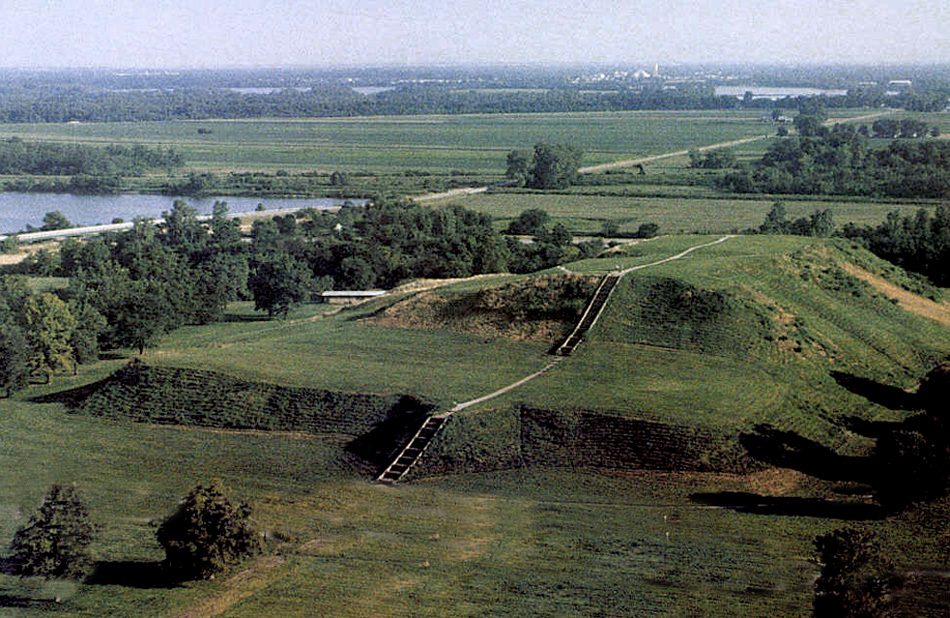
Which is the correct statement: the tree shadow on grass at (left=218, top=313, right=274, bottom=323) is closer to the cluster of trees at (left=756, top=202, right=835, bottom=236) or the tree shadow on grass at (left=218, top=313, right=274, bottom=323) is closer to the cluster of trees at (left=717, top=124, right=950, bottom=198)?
the cluster of trees at (left=756, top=202, right=835, bottom=236)

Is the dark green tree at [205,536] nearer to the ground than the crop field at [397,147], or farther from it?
nearer to the ground

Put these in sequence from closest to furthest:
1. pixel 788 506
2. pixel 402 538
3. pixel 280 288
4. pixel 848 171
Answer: pixel 402 538 < pixel 788 506 < pixel 280 288 < pixel 848 171

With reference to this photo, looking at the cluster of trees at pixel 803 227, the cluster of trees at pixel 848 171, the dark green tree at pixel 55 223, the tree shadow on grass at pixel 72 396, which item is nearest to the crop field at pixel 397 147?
the cluster of trees at pixel 848 171

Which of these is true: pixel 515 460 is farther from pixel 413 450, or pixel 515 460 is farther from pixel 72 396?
pixel 72 396

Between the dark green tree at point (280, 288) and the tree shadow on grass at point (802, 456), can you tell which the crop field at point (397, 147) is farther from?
the tree shadow on grass at point (802, 456)

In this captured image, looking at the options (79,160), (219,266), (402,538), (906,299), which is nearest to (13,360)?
(402,538)

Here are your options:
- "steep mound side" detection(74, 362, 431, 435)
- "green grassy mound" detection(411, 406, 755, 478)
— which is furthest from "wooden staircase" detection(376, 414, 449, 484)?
"steep mound side" detection(74, 362, 431, 435)
